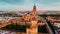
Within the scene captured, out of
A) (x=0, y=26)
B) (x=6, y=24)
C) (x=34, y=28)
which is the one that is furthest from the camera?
(x=6, y=24)

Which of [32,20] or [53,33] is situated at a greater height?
[32,20]

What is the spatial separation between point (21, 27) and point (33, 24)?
15.2 feet

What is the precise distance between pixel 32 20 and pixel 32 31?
0.28 m

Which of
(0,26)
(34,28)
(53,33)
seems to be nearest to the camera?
(34,28)

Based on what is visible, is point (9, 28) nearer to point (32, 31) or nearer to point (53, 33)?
point (53, 33)

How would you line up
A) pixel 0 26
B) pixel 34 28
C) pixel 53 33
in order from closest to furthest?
pixel 34 28 < pixel 53 33 < pixel 0 26

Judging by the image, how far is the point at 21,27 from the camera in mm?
9852

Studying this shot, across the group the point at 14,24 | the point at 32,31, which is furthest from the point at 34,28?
the point at 14,24

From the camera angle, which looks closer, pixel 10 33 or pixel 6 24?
pixel 10 33

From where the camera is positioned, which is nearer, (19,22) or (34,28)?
(34,28)

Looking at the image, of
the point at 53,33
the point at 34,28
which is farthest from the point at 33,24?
the point at 53,33

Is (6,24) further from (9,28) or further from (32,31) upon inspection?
(32,31)

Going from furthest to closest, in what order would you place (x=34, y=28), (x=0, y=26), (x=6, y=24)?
(x=6, y=24)
(x=0, y=26)
(x=34, y=28)

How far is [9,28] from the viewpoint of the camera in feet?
32.8
